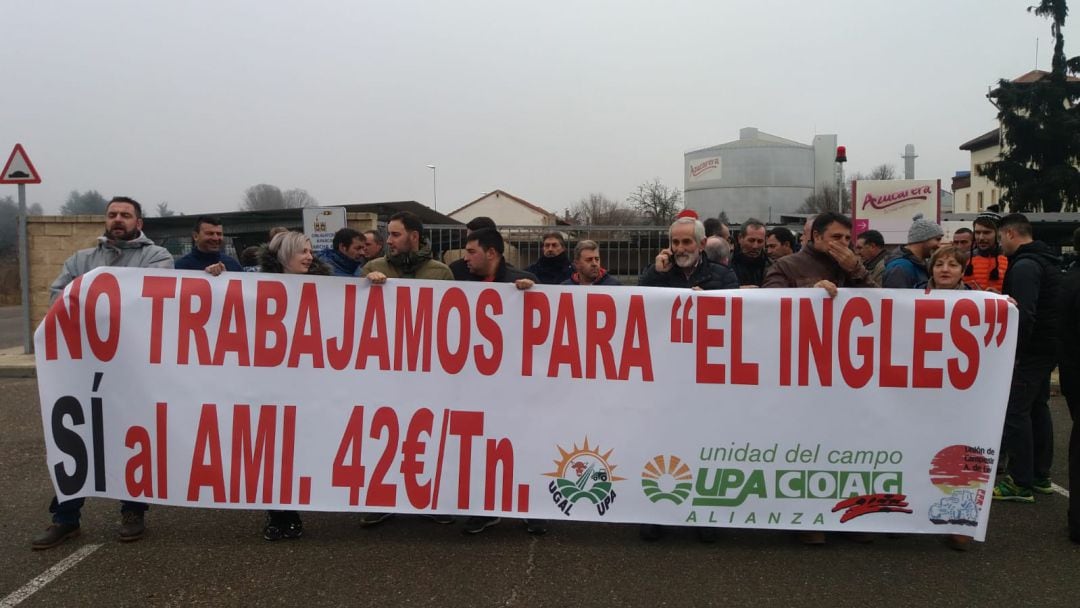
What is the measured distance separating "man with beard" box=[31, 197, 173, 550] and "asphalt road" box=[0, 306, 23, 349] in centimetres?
1016

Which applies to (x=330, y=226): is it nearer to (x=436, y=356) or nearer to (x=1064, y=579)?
(x=436, y=356)

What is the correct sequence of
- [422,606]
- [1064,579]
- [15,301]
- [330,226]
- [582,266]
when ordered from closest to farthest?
[422,606] → [1064,579] → [582,266] → [330,226] → [15,301]

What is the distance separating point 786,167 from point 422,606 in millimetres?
50783

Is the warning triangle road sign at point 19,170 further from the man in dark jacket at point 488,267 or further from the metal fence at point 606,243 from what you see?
the man in dark jacket at point 488,267

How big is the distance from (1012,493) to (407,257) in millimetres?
4049

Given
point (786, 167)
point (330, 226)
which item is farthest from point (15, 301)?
point (786, 167)

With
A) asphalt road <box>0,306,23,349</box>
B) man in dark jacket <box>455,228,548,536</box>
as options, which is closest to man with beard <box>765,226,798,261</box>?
man in dark jacket <box>455,228,548,536</box>

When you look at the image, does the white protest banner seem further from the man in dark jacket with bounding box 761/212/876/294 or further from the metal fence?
the metal fence

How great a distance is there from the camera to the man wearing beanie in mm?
4539

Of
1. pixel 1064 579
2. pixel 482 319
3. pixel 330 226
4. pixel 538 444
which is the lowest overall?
pixel 1064 579

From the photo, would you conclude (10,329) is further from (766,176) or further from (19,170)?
(766,176)

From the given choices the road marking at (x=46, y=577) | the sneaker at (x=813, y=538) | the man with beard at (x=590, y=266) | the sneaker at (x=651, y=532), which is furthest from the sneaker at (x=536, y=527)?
the road marking at (x=46, y=577)

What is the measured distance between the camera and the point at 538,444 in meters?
4.00

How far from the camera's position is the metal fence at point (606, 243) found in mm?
10117
